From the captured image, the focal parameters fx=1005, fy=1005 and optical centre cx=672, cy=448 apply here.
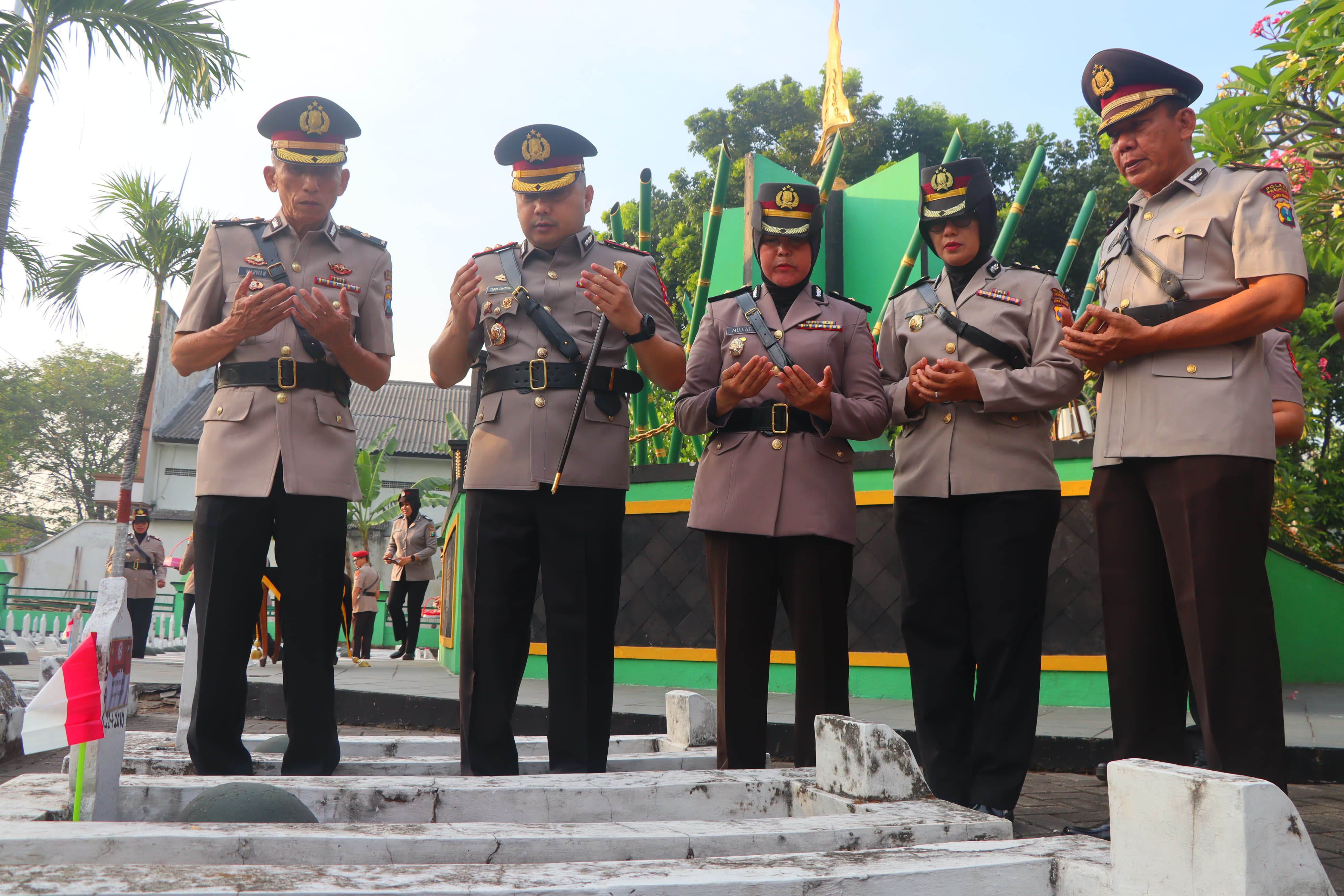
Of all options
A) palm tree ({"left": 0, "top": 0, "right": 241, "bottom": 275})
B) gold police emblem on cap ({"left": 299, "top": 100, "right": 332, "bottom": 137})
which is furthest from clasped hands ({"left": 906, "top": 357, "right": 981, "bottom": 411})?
palm tree ({"left": 0, "top": 0, "right": 241, "bottom": 275})

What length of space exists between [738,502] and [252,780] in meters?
1.42

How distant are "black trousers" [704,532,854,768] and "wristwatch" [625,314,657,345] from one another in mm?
599

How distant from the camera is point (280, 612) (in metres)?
2.77

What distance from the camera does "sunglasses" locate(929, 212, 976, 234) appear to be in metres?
2.81

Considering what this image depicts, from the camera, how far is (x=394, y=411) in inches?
1483

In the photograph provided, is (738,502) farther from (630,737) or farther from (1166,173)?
(1166,173)

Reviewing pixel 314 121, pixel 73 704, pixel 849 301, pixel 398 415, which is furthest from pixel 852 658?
pixel 398 415

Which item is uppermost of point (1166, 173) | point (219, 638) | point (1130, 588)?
point (1166, 173)

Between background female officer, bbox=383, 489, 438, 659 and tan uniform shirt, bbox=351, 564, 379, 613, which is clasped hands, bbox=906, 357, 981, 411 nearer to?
background female officer, bbox=383, 489, 438, 659

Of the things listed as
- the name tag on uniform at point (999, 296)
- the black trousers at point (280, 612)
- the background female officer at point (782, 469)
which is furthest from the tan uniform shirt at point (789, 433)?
the black trousers at point (280, 612)

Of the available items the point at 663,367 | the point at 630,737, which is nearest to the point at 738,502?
the point at 663,367

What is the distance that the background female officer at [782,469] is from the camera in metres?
2.76

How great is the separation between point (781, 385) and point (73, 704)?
179 centimetres

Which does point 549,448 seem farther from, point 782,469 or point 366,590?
point 366,590
